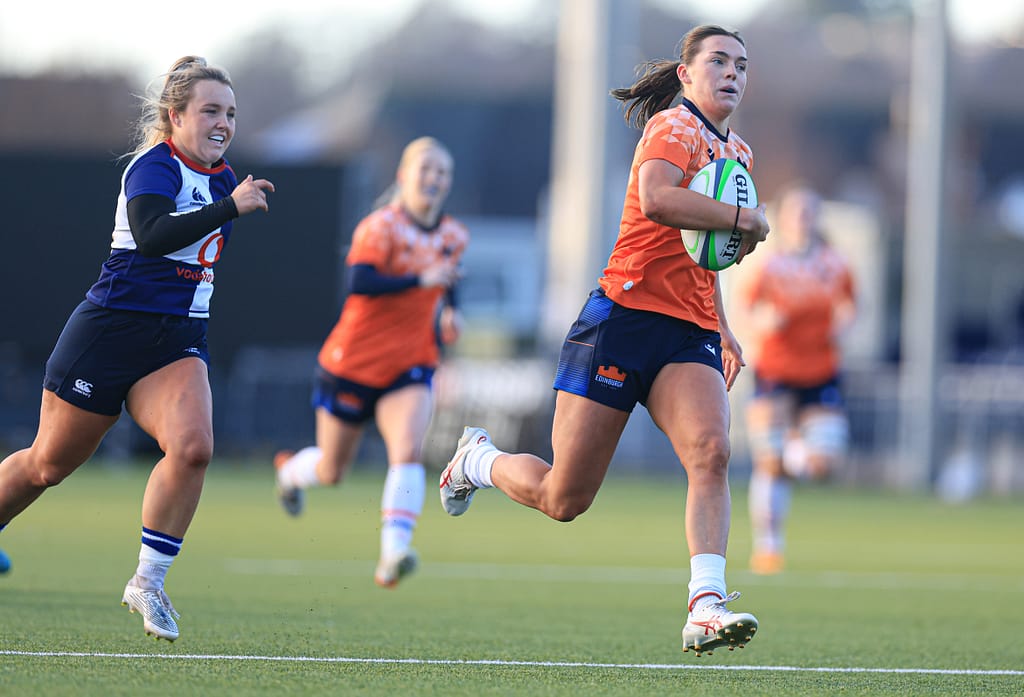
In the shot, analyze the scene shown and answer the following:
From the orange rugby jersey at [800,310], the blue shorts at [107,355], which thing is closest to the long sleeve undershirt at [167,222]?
the blue shorts at [107,355]

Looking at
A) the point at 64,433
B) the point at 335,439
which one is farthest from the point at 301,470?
the point at 64,433

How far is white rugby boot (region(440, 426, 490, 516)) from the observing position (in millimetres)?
7668

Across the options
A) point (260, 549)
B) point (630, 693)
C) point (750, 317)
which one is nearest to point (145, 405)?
point (630, 693)

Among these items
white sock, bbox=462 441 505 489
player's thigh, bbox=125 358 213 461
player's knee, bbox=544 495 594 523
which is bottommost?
player's knee, bbox=544 495 594 523

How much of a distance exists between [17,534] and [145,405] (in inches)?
256

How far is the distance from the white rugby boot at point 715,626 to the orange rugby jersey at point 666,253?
1.13 metres

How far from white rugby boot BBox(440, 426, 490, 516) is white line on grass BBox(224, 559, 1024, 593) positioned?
2999 millimetres

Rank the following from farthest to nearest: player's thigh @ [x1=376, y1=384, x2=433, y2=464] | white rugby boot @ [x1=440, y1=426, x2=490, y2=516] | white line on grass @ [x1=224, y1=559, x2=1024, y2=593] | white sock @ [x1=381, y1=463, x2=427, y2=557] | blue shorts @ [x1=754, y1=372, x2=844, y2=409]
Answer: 1. blue shorts @ [x1=754, y1=372, x2=844, y2=409]
2. white line on grass @ [x1=224, y1=559, x2=1024, y2=593]
3. player's thigh @ [x1=376, y1=384, x2=433, y2=464]
4. white sock @ [x1=381, y1=463, x2=427, y2=557]
5. white rugby boot @ [x1=440, y1=426, x2=490, y2=516]

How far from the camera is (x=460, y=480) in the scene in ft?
25.2

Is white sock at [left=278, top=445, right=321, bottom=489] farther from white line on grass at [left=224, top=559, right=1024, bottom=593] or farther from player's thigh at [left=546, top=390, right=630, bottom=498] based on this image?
player's thigh at [left=546, top=390, right=630, bottom=498]

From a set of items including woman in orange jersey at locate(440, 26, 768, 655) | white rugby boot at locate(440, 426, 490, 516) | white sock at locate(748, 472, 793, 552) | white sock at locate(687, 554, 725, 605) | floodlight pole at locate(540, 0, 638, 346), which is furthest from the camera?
floodlight pole at locate(540, 0, 638, 346)

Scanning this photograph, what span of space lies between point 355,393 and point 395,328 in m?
0.45

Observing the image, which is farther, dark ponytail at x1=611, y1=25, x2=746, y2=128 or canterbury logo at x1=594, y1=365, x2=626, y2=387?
dark ponytail at x1=611, y1=25, x2=746, y2=128

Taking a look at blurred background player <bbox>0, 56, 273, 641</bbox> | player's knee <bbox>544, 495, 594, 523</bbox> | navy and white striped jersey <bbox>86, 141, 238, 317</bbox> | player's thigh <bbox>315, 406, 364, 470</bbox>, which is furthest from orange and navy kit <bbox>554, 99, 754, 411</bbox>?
player's thigh <bbox>315, 406, 364, 470</bbox>
